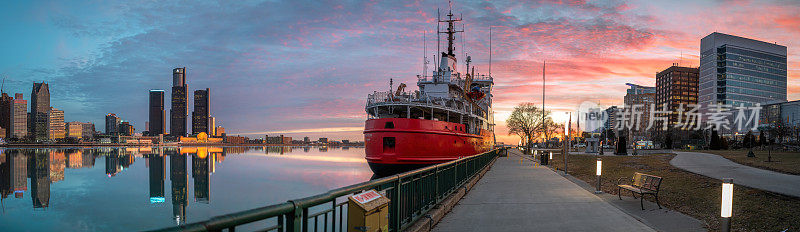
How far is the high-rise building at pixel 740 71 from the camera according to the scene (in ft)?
530

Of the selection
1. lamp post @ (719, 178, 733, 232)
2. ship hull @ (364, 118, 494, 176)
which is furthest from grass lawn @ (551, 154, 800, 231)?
ship hull @ (364, 118, 494, 176)

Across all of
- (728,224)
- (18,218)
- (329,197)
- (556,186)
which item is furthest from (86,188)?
(728,224)

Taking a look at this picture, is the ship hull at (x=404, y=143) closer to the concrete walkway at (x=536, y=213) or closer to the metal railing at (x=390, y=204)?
the metal railing at (x=390, y=204)

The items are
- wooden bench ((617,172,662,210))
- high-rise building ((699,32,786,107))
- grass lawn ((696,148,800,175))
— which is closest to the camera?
wooden bench ((617,172,662,210))

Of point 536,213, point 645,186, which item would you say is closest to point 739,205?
point 645,186

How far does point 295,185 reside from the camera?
31.7 metres

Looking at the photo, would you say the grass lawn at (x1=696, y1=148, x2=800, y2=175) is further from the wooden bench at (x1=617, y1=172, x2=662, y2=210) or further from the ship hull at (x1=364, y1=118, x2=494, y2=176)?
the ship hull at (x1=364, y1=118, x2=494, y2=176)

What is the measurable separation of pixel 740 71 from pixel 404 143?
191 m

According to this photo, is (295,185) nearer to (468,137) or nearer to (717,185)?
(468,137)

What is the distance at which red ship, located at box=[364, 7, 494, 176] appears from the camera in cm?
2572

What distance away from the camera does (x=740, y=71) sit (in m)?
163

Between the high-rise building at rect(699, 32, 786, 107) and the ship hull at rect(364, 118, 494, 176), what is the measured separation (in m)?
180

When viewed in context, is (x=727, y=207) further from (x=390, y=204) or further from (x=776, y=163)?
(x=776, y=163)

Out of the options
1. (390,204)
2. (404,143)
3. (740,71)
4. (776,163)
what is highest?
(740,71)
